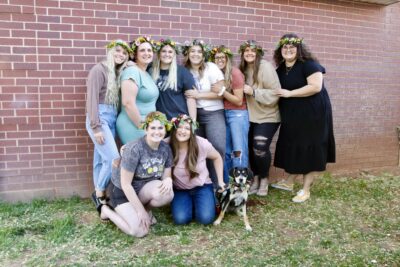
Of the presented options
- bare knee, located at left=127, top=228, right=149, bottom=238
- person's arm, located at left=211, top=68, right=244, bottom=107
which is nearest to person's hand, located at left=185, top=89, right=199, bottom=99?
person's arm, located at left=211, top=68, right=244, bottom=107

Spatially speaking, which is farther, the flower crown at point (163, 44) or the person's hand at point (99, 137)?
the flower crown at point (163, 44)

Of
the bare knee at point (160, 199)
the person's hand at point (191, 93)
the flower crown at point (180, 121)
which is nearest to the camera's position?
the bare knee at point (160, 199)

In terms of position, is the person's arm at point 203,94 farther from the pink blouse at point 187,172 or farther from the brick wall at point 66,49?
the brick wall at point 66,49

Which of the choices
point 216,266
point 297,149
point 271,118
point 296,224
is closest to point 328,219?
point 296,224

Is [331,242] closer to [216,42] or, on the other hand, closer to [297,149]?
[297,149]

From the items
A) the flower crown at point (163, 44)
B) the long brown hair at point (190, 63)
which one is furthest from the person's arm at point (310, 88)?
the flower crown at point (163, 44)

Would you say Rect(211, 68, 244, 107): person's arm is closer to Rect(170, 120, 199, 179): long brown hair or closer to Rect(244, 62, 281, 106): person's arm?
Rect(244, 62, 281, 106): person's arm

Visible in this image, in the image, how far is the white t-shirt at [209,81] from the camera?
4.41 metres

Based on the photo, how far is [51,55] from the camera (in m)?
4.44

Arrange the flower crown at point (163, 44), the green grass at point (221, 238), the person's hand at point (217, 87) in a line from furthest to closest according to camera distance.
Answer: the person's hand at point (217, 87)
the flower crown at point (163, 44)
the green grass at point (221, 238)

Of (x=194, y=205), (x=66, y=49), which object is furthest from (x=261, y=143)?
(x=66, y=49)

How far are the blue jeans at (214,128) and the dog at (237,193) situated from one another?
392mm

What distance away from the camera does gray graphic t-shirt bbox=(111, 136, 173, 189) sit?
11.8 ft

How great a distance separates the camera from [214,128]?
4.47 meters
